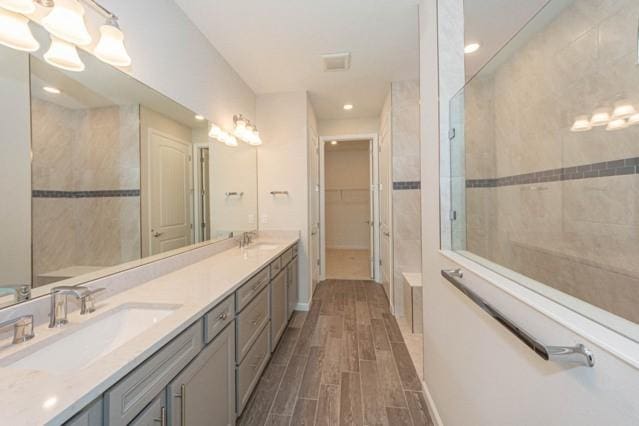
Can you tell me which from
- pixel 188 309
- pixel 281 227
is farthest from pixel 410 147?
pixel 188 309

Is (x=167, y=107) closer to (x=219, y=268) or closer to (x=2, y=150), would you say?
(x=2, y=150)

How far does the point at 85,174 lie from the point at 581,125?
283cm

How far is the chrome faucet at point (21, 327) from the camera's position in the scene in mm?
815

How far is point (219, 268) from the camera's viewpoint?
174 centimetres

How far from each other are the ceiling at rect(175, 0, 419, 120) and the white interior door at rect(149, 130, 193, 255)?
99 centimetres

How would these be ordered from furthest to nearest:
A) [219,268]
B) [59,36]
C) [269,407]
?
1. [219,268]
2. [269,407]
3. [59,36]

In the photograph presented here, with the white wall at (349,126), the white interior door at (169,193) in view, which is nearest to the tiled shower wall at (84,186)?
the white interior door at (169,193)

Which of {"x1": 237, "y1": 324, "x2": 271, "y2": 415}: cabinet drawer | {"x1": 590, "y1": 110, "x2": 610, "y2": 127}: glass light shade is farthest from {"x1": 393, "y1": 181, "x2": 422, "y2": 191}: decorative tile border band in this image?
{"x1": 237, "y1": 324, "x2": 271, "y2": 415}: cabinet drawer

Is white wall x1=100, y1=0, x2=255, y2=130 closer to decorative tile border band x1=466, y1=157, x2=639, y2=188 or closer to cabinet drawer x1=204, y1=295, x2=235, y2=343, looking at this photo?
cabinet drawer x1=204, y1=295, x2=235, y2=343

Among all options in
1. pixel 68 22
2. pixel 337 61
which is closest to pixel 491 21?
pixel 337 61

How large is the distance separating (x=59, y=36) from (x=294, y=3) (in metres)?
1.36

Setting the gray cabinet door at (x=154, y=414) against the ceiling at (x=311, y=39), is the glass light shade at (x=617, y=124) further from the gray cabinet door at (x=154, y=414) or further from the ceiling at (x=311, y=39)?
the gray cabinet door at (x=154, y=414)

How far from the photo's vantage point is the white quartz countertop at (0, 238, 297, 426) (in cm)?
55

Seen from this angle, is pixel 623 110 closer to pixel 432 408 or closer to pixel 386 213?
pixel 432 408
